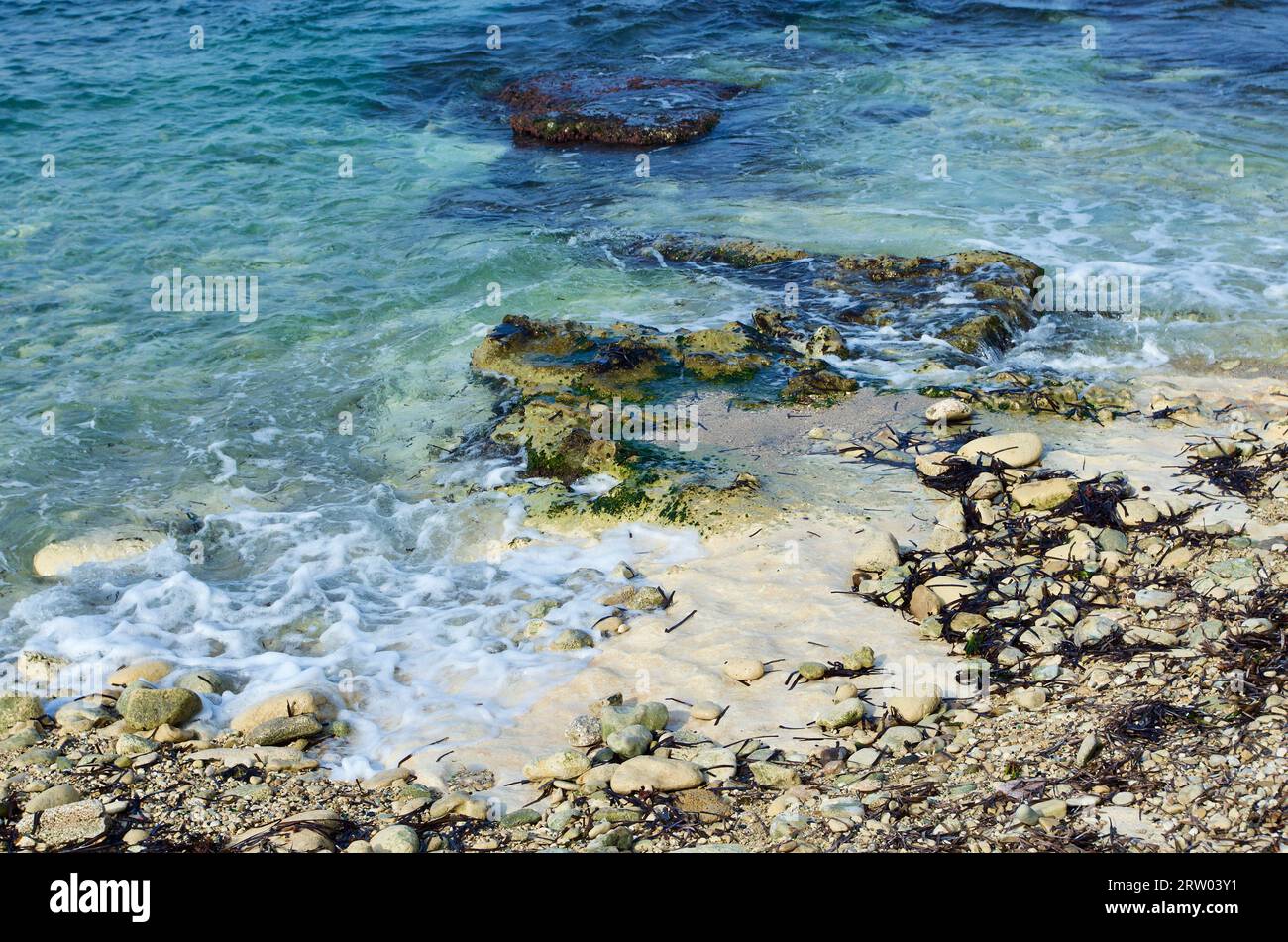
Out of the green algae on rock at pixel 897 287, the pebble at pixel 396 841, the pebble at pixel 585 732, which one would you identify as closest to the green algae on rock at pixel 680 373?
the green algae on rock at pixel 897 287

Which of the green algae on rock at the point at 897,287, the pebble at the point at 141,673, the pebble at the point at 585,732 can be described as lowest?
the pebble at the point at 141,673

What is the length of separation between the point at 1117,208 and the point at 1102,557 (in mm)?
7139

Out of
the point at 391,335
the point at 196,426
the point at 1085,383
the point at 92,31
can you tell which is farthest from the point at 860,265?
the point at 92,31

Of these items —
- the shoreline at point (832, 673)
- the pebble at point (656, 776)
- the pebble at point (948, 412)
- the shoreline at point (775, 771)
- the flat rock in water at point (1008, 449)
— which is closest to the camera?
the shoreline at point (775, 771)

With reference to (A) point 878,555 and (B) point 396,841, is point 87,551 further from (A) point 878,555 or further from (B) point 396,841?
(A) point 878,555

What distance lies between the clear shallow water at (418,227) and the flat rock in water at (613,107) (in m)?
0.49

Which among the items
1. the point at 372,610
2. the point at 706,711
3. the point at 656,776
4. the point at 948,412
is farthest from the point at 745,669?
the point at 948,412

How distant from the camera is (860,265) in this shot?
9742mm

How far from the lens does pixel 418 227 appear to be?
38.8 feet

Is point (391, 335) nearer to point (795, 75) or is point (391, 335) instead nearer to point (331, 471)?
point (331, 471)

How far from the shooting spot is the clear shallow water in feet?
20.8

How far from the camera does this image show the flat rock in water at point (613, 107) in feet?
46.6

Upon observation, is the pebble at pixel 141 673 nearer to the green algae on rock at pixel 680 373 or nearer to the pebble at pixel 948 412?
the green algae on rock at pixel 680 373

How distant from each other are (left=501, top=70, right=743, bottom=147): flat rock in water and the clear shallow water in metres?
0.49
